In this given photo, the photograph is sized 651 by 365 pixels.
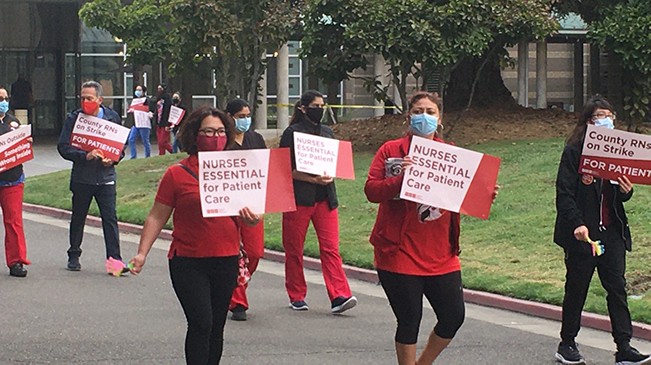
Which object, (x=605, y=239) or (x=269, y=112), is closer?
(x=605, y=239)

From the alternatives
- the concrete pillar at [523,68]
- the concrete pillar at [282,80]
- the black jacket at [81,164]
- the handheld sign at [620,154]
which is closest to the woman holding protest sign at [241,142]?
the black jacket at [81,164]

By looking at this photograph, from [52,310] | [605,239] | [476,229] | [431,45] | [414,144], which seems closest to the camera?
[414,144]

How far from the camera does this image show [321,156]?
8938mm

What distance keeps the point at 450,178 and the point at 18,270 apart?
259 inches

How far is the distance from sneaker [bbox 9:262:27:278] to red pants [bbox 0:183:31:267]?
4 cm

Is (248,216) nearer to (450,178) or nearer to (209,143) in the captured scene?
(209,143)

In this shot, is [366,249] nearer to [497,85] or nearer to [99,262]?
[99,262]

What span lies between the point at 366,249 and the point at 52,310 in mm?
4727

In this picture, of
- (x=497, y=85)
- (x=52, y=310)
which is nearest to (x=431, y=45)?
(x=497, y=85)

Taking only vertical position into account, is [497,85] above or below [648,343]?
above

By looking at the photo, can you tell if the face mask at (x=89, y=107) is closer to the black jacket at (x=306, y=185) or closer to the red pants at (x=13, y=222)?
the red pants at (x=13, y=222)

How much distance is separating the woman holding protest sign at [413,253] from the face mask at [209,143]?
89 cm

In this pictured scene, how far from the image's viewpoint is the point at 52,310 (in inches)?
388

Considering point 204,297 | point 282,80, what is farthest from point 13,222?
point 282,80
